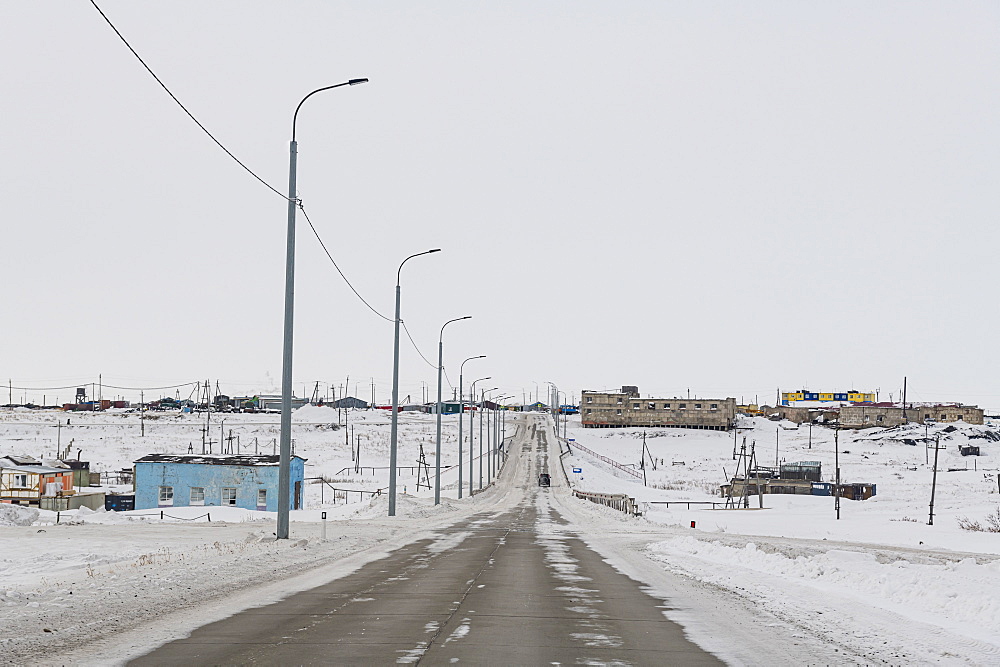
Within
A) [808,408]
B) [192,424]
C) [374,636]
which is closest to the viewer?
[374,636]

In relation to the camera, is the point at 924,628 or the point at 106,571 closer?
the point at 924,628

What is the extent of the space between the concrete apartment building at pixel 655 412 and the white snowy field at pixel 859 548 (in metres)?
33.2

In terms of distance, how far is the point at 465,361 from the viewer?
6900 centimetres

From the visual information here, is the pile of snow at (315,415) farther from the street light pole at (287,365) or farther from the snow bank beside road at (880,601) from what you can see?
the snow bank beside road at (880,601)

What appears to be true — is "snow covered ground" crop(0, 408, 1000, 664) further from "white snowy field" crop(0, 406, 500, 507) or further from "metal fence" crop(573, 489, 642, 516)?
"white snowy field" crop(0, 406, 500, 507)

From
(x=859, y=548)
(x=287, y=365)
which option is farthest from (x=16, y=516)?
(x=859, y=548)

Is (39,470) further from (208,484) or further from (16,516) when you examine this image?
(16,516)

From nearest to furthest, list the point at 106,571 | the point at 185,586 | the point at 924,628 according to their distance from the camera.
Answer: the point at 924,628 < the point at 185,586 < the point at 106,571

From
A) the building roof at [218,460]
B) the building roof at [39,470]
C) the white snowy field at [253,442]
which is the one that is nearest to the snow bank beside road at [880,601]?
the building roof at [218,460]

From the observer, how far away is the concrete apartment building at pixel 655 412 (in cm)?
16062

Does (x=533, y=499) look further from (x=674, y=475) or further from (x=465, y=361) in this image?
(x=674, y=475)

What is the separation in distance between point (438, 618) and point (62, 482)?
54304mm

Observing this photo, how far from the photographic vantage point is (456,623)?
426 inches

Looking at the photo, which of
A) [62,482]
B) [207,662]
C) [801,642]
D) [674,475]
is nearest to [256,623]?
[207,662]
